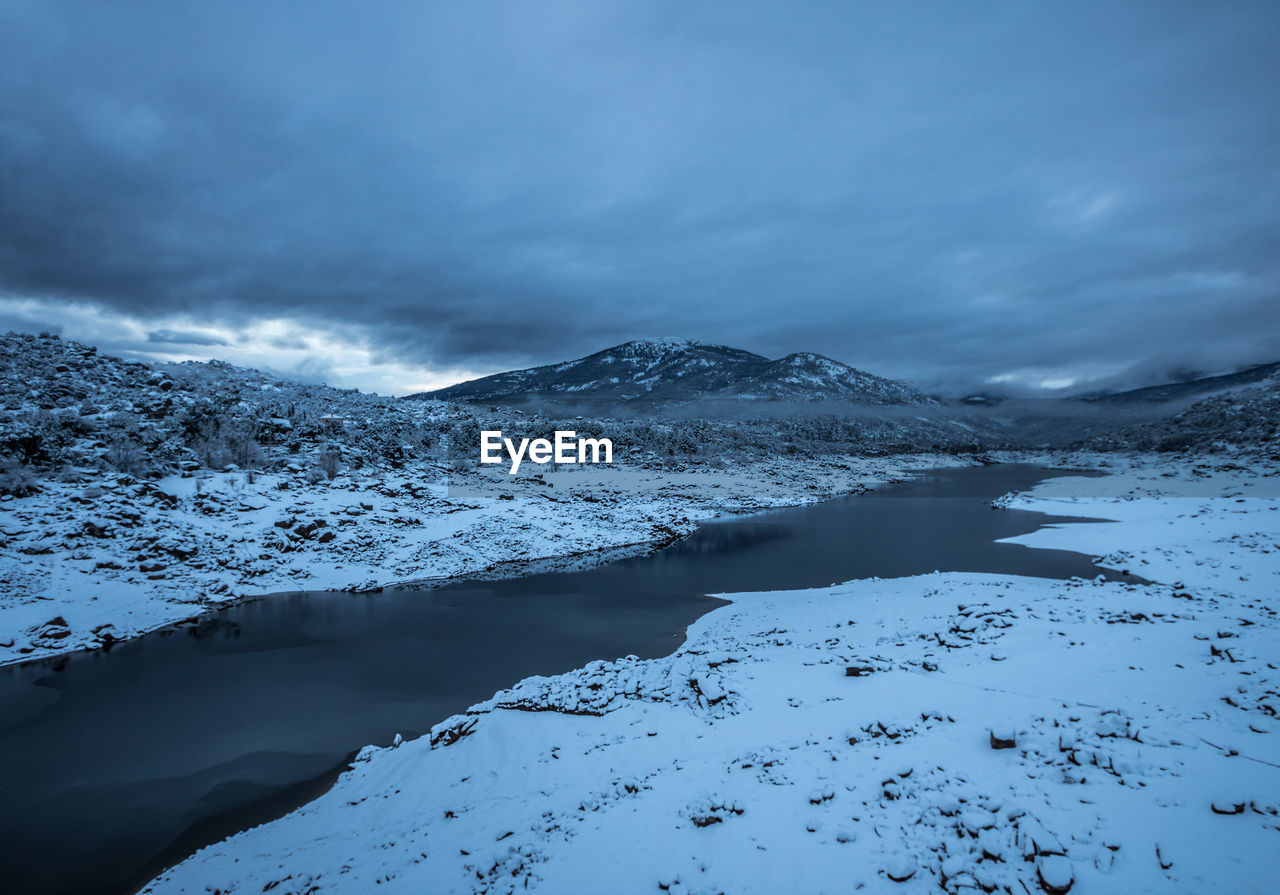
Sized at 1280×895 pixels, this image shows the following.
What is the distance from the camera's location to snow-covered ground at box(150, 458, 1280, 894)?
4.77 m

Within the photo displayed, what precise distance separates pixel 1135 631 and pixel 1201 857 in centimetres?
693

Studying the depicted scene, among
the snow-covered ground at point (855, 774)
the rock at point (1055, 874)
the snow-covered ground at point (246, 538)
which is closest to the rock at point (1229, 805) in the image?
the snow-covered ground at point (855, 774)

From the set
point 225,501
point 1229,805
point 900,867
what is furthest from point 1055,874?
point 225,501

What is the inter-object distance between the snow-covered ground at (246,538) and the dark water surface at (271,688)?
119cm

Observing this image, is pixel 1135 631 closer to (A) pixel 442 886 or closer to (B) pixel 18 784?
(A) pixel 442 886

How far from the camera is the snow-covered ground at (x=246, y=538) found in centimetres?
1377

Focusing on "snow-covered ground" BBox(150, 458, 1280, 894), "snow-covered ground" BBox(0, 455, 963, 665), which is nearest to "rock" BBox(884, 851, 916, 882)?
"snow-covered ground" BBox(150, 458, 1280, 894)

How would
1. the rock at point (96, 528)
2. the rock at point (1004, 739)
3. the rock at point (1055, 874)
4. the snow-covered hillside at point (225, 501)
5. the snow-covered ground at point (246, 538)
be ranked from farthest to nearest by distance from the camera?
the rock at point (96, 528), the snow-covered hillside at point (225, 501), the snow-covered ground at point (246, 538), the rock at point (1004, 739), the rock at point (1055, 874)

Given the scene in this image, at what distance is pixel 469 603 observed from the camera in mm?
16484

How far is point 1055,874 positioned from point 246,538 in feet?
70.7

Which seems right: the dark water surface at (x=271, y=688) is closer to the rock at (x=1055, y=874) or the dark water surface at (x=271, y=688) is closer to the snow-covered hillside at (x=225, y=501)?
the snow-covered hillside at (x=225, y=501)

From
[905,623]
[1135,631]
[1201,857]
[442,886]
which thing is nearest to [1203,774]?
[1201,857]

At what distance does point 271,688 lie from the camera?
1116 centimetres

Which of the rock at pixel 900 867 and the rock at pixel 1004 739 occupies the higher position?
the rock at pixel 1004 739
